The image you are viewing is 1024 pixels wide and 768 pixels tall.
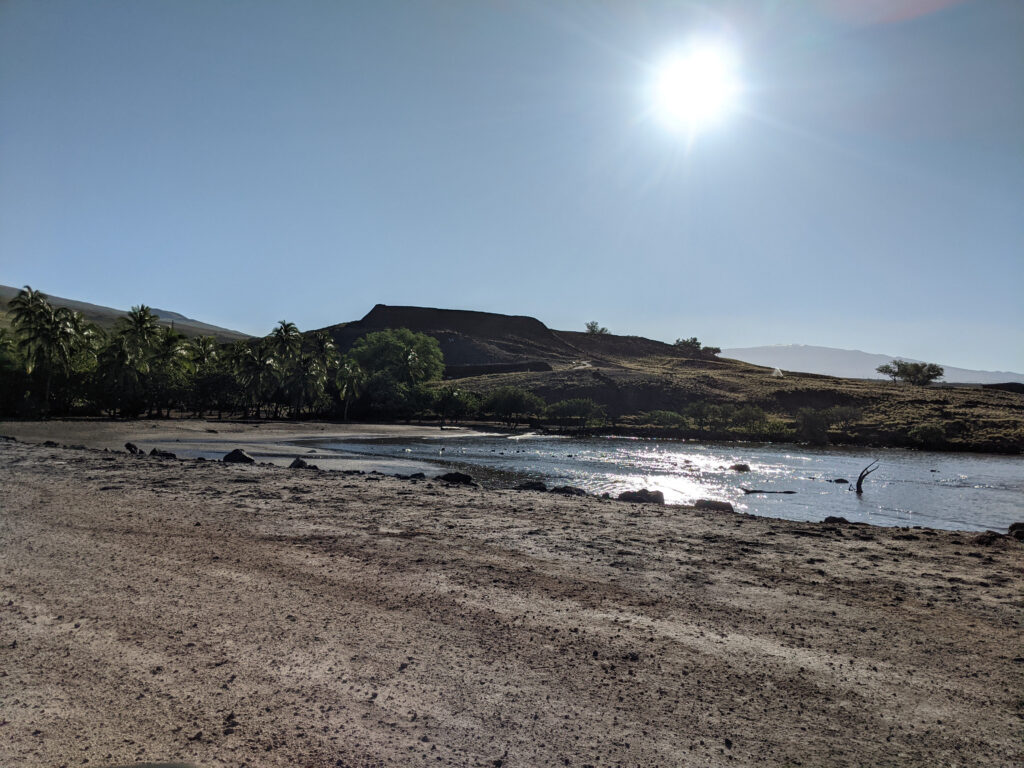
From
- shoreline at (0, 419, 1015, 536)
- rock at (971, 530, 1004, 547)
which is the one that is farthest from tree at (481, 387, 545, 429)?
rock at (971, 530, 1004, 547)

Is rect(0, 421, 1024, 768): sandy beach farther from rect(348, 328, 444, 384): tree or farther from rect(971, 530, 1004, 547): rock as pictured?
rect(348, 328, 444, 384): tree

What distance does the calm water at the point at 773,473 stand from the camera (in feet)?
90.9

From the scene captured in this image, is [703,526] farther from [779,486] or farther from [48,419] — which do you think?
[48,419]

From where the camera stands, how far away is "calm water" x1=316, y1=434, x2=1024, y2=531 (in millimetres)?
27703

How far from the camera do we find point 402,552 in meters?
10.8

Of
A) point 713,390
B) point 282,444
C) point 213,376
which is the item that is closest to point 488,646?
point 282,444

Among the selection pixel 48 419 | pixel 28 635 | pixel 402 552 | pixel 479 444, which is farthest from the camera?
pixel 479 444

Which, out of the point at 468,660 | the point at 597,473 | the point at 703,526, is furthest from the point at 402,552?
the point at 597,473

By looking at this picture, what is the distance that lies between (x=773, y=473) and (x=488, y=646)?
Answer: 42.0 m

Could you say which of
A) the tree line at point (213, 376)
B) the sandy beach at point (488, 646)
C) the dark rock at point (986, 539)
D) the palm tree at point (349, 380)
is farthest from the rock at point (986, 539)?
the palm tree at point (349, 380)

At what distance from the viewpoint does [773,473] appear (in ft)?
145

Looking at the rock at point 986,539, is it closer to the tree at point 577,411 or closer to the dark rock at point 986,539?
the dark rock at point 986,539

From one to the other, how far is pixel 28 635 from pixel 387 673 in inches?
150

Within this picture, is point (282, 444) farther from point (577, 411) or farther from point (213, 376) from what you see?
point (577, 411)
